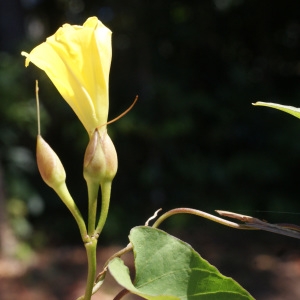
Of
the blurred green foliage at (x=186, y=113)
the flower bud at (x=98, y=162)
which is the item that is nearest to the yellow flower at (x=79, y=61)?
the flower bud at (x=98, y=162)

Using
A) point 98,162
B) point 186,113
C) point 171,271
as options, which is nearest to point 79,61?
point 98,162

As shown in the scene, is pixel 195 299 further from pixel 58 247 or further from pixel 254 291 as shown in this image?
pixel 58 247

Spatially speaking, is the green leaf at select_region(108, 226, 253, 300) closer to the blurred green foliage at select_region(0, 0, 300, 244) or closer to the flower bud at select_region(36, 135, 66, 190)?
the flower bud at select_region(36, 135, 66, 190)

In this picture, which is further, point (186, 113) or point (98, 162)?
point (186, 113)

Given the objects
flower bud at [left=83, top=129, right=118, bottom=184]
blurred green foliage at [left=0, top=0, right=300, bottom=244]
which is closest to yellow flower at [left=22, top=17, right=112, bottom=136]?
flower bud at [left=83, top=129, right=118, bottom=184]

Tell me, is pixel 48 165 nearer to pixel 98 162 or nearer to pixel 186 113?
pixel 98 162
